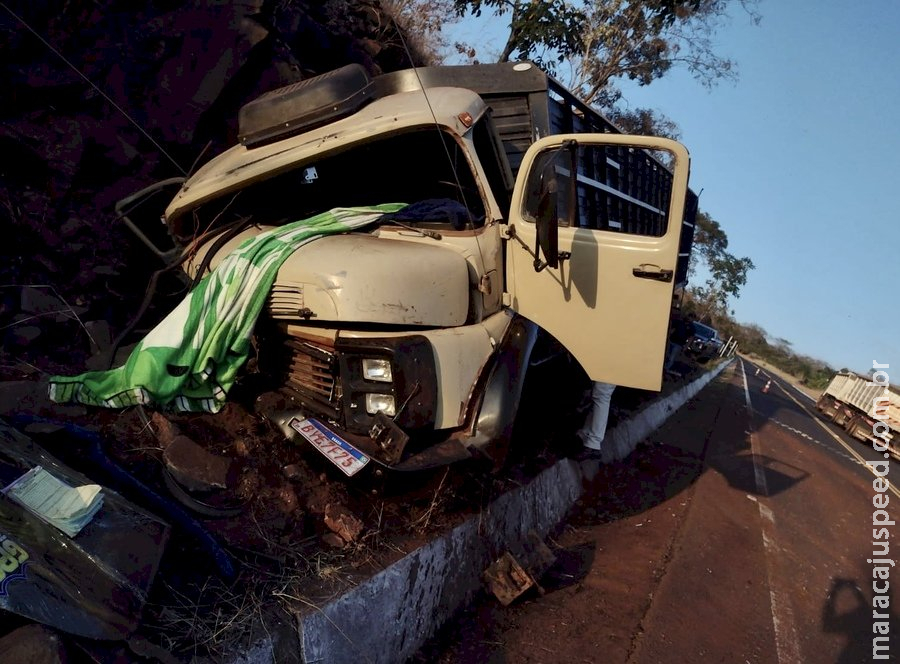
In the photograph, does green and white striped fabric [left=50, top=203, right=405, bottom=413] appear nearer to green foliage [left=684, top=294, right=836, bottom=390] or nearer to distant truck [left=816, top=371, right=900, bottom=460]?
distant truck [left=816, top=371, right=900, bottom=460]

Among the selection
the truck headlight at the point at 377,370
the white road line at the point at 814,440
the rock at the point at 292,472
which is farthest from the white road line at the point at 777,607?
the white road line at the point at 814,440

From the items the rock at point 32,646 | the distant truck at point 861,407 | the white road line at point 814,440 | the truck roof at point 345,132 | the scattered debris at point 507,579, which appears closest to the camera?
the rock at point 32,646

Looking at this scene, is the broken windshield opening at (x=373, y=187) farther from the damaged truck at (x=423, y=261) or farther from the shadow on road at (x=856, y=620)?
the shadow on road at (x=856, y=620)

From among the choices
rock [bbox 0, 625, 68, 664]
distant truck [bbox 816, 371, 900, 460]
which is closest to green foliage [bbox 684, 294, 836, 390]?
distant truck [bbox 816, 371, 900, 460]

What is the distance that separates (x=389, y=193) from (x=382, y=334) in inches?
64.8

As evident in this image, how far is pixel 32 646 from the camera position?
1.92 meters

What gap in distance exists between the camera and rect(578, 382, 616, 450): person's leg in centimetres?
586

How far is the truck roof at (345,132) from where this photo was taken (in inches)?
158

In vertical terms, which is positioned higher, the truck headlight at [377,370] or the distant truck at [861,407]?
the truck headlight at [377,370]

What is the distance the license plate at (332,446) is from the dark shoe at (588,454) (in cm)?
327

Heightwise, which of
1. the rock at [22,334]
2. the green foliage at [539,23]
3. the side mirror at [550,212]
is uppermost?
the green foliage at [539,23]

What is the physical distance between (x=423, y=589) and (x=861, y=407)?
15.9 meters

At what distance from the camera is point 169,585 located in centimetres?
260

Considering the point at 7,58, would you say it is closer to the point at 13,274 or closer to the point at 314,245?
the point at 13,274
